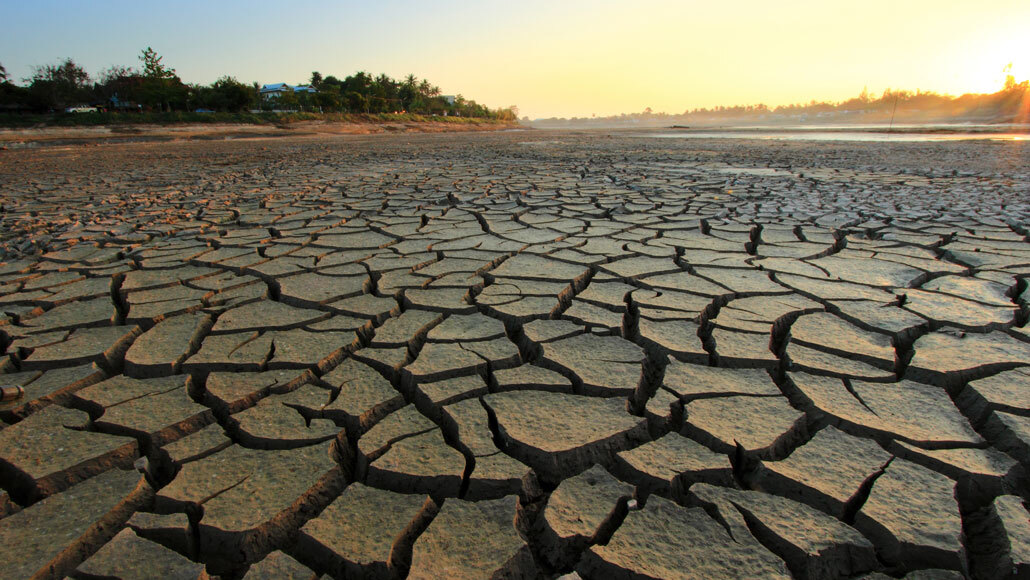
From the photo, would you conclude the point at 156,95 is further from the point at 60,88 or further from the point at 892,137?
the point at 892,137

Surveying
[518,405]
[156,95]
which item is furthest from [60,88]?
[518,405]

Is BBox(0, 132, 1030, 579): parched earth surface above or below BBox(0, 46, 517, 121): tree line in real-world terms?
below

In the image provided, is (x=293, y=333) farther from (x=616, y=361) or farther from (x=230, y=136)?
(x=230, y=136)

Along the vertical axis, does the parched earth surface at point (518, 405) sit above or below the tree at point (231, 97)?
below

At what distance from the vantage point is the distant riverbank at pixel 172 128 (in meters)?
16.3

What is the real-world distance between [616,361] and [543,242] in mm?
1519

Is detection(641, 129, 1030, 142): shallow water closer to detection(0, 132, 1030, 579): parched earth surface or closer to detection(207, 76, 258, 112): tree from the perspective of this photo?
detection(0, 132, 1030, 579): parched earth surface

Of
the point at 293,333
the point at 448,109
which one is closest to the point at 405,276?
the point at 293,333

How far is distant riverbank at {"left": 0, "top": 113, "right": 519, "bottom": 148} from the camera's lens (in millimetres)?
16266

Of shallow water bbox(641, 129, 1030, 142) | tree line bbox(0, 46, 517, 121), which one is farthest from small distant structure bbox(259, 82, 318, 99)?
shallow water bbox(641, 129, 1030, 142)

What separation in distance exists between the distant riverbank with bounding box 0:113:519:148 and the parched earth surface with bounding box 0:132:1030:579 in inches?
642

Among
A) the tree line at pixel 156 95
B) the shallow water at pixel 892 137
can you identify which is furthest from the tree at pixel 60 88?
the shallow water at pixel 892 137

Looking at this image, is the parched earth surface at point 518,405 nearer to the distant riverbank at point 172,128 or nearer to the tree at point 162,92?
the distant riverbank at point 172,128

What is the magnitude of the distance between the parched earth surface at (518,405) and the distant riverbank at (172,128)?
1632 cm
